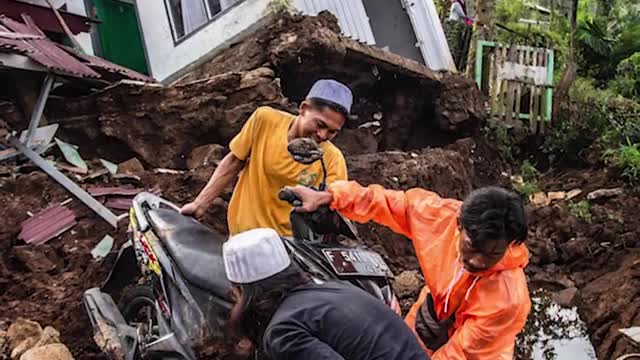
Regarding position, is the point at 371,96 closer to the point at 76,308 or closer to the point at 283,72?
the point at 283,72

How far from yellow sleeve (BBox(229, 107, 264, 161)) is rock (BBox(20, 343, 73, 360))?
143 centimetres

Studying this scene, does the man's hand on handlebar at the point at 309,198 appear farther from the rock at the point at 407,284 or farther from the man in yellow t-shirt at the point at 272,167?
the rock at the point at 407,284

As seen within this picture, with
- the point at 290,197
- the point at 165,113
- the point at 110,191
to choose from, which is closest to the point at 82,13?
the point at 165,113

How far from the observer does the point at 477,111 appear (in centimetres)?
1066

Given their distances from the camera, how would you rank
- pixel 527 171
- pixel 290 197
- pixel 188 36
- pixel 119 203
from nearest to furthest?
pixel 290 197 < pixel 119 203 < pixel 188 36 < pixel 527 171

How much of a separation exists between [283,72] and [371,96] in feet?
8.95

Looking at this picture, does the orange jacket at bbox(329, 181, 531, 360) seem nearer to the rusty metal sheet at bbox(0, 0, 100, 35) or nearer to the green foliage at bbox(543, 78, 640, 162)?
the rusty metal sheet at bbox(0, 0, 100, 35)

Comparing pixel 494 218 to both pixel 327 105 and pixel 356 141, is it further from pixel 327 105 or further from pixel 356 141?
pixel 356 141

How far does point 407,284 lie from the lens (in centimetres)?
576

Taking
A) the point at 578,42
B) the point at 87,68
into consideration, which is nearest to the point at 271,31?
the point at 87,68

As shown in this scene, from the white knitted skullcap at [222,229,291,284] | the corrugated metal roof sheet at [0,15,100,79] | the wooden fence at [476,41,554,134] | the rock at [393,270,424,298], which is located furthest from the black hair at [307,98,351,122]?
the wooden fence at [476,41,554,134]

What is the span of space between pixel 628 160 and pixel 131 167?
26.2 ft

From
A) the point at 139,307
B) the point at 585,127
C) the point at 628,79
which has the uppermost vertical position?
the point at 139,307

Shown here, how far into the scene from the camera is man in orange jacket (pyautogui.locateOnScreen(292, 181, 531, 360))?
2.36 m
